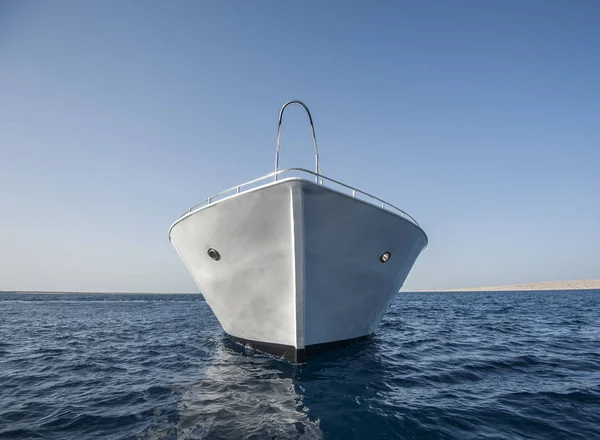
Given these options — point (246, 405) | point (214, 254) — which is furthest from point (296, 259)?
point (246, 405)

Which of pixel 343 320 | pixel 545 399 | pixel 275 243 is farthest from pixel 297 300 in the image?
pixel 545 399

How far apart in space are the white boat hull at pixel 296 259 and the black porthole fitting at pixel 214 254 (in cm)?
12

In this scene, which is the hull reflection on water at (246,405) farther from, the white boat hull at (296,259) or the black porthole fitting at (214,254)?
the black porthole fitting at (214,254)

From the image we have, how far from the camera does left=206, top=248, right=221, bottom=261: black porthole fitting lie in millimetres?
7691

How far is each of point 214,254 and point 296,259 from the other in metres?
2.50

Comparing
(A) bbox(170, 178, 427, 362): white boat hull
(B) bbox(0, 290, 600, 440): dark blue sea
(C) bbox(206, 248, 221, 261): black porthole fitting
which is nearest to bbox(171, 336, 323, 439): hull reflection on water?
(B) bbox(0, 290, 600, 440): dark blue sea

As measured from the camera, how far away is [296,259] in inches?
254

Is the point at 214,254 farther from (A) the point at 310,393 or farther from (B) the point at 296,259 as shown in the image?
(A) the point at 310,393

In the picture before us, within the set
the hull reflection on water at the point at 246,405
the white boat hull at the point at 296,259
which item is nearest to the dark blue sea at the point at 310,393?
the hull reflection on water at the point at 246,405

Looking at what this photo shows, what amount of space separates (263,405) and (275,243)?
3.01 m

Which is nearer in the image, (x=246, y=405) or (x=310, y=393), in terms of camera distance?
(x=246, y=405)

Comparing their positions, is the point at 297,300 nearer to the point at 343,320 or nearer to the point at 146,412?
the point at 343,320

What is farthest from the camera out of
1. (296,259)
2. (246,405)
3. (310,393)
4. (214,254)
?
(214,254)

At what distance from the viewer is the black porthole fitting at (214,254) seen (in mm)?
7691
